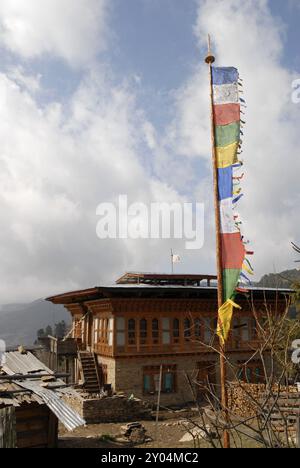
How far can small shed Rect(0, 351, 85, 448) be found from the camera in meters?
12.1

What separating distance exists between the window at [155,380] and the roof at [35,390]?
34.3 ft

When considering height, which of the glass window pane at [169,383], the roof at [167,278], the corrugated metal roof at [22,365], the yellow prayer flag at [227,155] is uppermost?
the yellow prayer flag at [227,155]

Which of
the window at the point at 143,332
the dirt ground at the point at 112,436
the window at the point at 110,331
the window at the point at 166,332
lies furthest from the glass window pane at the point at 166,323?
the dirt ground at the point at 112,436

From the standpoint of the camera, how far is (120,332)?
992 inches

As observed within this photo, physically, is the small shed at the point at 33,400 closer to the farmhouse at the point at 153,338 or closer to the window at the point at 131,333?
the farmhouse at the point at 153,338

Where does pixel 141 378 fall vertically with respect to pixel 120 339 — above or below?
below

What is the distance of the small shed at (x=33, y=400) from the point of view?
39.8 ft

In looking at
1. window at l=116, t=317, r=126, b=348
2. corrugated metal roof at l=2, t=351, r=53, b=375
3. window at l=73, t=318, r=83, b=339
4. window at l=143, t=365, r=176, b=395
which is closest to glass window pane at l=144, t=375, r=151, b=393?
window at l=143, t=365, r=176, b=395

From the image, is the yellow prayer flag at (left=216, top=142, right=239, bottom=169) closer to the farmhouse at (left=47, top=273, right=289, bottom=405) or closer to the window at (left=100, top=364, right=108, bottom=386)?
the farmhouse at (left=47, top=273, right=289, bottom=405)

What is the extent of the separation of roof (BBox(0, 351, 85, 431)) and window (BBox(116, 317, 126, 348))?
892cm

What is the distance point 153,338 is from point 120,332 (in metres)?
2.28

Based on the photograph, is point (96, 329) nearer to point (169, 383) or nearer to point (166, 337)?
point (166, 337)

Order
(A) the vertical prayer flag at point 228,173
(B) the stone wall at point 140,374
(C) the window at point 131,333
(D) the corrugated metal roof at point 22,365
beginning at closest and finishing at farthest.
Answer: (A) the vertical prayer flag at point 228,173, (D) the corrugated metal roof at point 22,365, (B) the stone wall at point 140,374, (C) the window at point 131,333

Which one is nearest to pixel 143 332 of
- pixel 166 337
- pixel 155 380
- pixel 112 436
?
→ pixel 166 337
